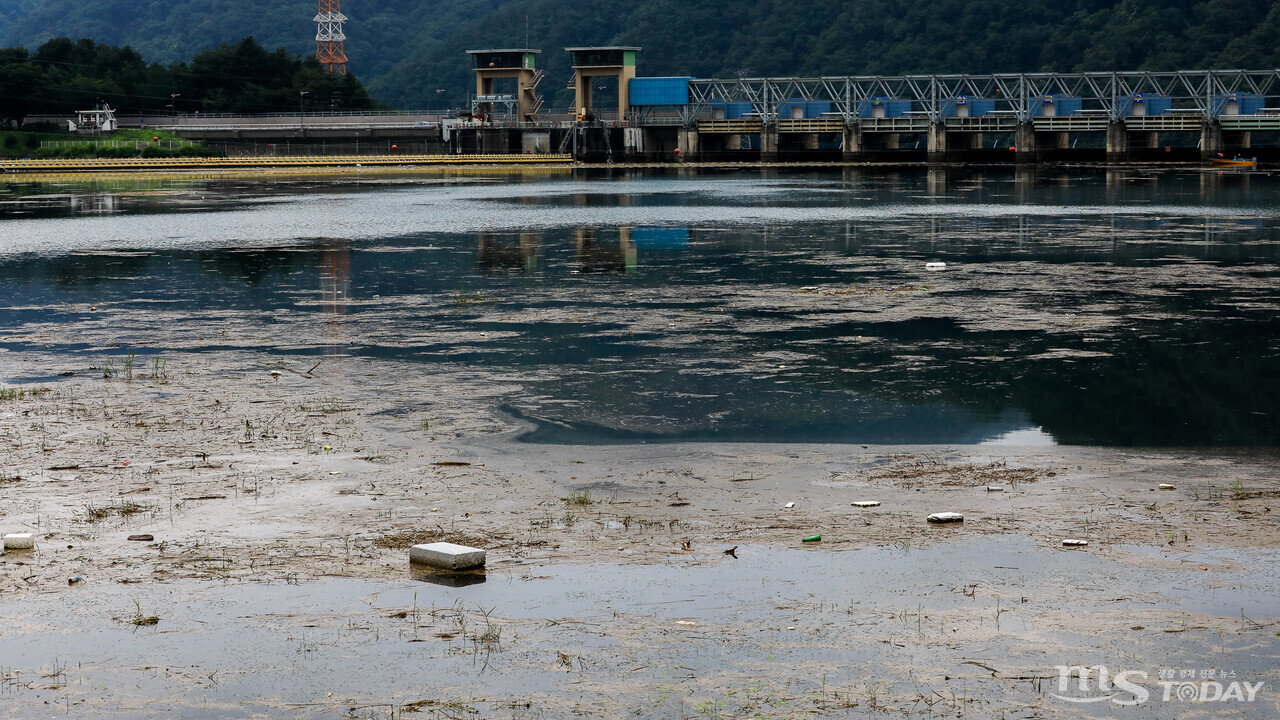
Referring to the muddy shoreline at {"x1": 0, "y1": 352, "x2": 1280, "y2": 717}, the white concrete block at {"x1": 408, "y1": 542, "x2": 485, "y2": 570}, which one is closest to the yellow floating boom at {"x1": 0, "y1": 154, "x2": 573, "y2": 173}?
the muddy shoreline at {"x1": 0, "y1": 352, "x2": 1280, "y2": 717}

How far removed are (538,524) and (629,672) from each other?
3.49 m

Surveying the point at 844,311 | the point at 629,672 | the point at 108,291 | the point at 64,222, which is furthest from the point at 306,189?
the point at 629,672

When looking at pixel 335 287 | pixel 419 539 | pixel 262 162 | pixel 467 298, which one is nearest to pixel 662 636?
pixel 419 539

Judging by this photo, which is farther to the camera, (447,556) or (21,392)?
(21,392)

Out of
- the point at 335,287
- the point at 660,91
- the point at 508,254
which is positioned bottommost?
the point at 335,287

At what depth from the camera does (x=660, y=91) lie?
141 meters

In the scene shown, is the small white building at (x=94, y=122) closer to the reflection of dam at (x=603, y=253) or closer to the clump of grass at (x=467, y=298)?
the reflection of dam at (x=603, y=253)

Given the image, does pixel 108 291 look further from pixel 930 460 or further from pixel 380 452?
pixel 930 460

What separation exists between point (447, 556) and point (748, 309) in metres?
15.5

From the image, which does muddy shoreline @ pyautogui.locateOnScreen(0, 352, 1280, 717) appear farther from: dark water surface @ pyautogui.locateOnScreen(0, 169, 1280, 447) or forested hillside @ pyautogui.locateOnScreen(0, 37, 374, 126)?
forested hillside @ pyautogui.locateOnScreen(0, 37, 374, 126)

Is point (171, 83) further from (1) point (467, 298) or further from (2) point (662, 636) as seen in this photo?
(2) point (662, 636)

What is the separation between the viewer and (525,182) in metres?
93.8

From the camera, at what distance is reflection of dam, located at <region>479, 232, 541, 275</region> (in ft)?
108

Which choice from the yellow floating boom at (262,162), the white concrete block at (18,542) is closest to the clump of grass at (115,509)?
the white concrete block at (18,542)
